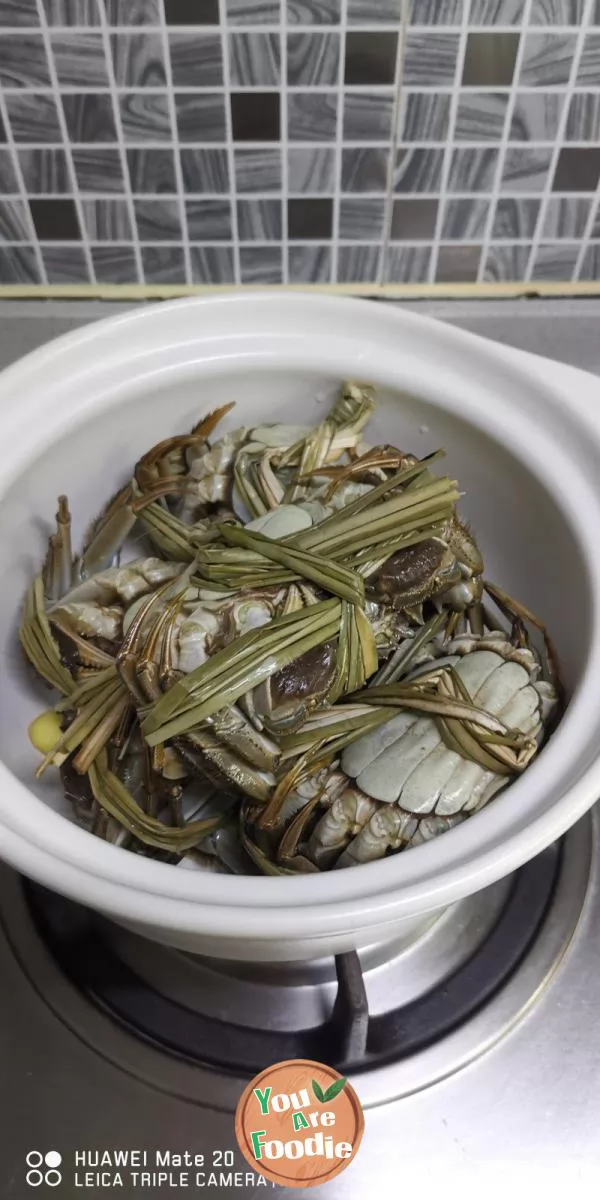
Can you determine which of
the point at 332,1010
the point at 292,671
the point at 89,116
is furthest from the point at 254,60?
the point at 332,1010

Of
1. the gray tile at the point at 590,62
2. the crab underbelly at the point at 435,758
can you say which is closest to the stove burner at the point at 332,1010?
the crab underbelly at the point at 435,758

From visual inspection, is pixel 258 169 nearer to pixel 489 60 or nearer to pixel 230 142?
pixel 230 142

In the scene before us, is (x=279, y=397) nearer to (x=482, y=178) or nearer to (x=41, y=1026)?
(x=482, y=178)

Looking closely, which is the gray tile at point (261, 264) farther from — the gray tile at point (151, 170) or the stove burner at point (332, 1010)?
the stove burner at point (332, 1010)

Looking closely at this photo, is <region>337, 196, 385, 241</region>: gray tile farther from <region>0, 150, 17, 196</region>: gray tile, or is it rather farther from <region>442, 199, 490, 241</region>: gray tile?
<region>0, 150, 17, 196</region>: gray tile

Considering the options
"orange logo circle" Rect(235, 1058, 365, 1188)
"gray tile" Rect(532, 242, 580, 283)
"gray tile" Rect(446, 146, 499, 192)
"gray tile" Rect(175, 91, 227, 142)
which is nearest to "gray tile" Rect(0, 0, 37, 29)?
"gray tile" Rect(175, 91, 227, 142)

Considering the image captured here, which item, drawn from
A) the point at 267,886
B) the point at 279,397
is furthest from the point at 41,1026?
the point at 279,397

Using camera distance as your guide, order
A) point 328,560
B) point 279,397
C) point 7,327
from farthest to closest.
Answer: point 7,327 < point 279,397 < point 328,560

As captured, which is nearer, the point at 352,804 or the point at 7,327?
the point at 352,804
